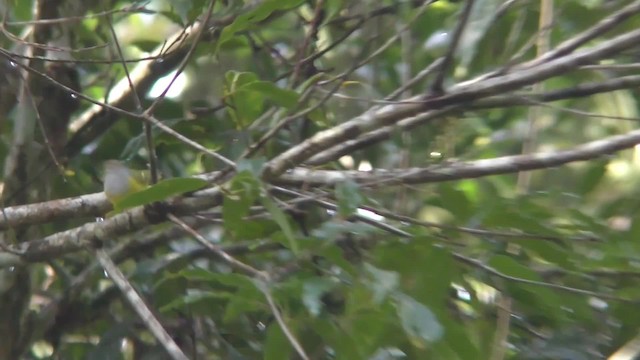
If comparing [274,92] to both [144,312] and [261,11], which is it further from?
[144,312]

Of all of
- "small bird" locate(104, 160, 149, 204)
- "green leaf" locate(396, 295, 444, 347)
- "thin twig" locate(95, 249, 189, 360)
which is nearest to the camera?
"green leaf" locate(396, 295, 444, 347)

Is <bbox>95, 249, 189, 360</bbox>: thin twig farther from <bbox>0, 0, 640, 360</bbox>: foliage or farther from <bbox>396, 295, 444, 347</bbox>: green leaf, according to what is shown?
<bbox>396, 295, 444, 347</bbox>: green leaf

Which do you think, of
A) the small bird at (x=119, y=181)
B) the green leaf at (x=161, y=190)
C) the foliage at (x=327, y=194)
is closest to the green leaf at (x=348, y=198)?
the foliage at (x=327, y=194)

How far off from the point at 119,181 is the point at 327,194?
244mm

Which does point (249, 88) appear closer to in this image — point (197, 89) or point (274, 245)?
point (274, 245)

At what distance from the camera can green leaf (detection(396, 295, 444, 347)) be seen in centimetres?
69

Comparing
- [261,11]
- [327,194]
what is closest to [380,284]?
[327,194]

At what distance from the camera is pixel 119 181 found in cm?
100

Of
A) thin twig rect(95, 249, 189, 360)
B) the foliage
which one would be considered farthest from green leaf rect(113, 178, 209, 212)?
thin twig rect(95, 249, 189, 360)

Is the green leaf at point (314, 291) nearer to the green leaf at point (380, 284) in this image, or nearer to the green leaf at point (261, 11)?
the green leaf at point (380, 284)

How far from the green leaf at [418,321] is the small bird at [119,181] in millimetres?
349

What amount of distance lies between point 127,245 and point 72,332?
0.56 feet

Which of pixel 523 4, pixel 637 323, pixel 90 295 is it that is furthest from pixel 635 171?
pixel 90 295

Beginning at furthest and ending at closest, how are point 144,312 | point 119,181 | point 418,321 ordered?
point 119,181 → point 144,312 → point 418,321
